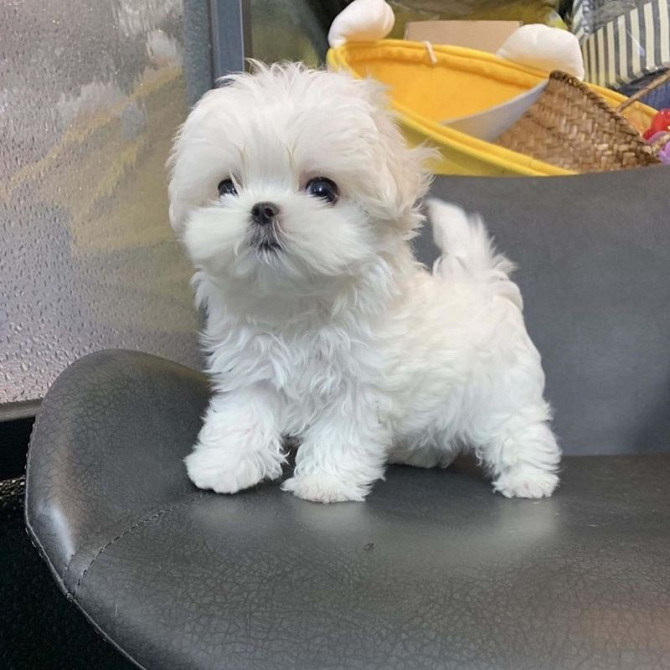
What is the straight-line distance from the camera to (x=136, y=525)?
2.62 ft

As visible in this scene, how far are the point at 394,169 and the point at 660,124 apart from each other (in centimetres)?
141

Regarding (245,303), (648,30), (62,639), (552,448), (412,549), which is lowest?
(62,639)

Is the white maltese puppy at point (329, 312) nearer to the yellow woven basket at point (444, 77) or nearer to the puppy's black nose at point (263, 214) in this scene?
the puppy's black nose at point (263, 214)

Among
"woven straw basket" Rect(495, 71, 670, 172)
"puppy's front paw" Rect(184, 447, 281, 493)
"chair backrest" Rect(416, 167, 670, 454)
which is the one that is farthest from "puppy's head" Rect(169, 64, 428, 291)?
"woven straw basket" Rect(495, 71, 670, 172)

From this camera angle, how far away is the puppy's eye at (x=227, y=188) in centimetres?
105

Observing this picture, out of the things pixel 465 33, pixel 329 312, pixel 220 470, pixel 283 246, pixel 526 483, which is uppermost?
pixel 465 33

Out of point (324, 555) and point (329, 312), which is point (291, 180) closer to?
point (329, 312)

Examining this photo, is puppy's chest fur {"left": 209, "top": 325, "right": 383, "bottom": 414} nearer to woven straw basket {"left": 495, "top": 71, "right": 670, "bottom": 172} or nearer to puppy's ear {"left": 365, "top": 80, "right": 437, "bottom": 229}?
puppy's ear {"left": 365, "top": 80, "right": 437, "bottom": 229}

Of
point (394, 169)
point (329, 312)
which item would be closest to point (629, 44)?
point (394, 169)

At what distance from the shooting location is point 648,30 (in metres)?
2.47

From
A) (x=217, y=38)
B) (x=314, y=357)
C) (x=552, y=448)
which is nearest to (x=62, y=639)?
(x=314, y=357)

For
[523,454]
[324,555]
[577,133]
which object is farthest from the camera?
[577,133]

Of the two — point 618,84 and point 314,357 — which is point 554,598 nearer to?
point 314,357

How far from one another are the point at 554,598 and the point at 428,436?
21.5 inches
